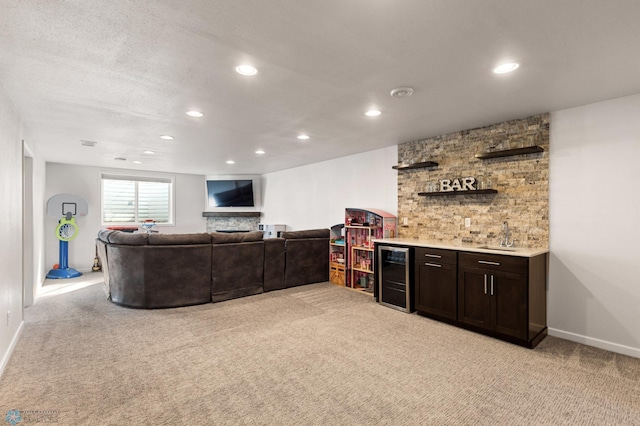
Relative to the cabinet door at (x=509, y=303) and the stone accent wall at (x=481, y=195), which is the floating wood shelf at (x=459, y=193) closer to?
the stone accent wall at (x=481, y=195)

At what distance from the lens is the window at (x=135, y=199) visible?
26.5ft

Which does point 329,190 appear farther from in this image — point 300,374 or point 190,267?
point 300,374

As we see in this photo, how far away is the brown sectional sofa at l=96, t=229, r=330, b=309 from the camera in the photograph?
4.50 meters

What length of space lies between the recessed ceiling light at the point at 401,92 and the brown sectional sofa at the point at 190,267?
326 cm

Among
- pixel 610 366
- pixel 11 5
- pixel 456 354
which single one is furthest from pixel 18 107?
pixel 610 366

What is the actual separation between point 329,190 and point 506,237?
360cm

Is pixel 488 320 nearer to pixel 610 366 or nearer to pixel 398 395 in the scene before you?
pixel 610 366

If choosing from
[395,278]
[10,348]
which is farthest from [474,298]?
[10,348]

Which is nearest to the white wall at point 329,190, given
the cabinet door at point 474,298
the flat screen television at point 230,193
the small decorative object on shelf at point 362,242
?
the small decorative object on shelf at point 362,242

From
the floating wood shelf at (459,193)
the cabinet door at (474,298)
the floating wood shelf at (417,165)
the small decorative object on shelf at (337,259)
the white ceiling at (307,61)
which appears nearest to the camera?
the white ceiling at (307,61)

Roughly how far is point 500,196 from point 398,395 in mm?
2867

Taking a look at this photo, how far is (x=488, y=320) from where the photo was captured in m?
3.54

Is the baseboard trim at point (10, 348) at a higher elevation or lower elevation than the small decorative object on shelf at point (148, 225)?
lower

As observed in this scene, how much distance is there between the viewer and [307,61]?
2.46 m
